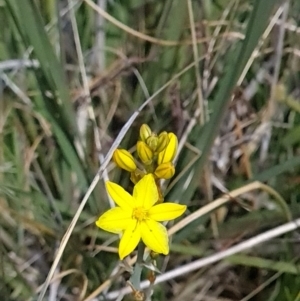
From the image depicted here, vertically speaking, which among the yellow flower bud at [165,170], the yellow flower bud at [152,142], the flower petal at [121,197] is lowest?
the flower petal at [121,197]

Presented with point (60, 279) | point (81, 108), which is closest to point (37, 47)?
point (81, 108)

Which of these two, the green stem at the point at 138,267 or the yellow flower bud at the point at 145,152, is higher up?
the yellow flower bud at the point at 145,152

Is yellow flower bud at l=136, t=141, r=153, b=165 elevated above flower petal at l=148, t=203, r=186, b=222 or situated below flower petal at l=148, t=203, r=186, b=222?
above

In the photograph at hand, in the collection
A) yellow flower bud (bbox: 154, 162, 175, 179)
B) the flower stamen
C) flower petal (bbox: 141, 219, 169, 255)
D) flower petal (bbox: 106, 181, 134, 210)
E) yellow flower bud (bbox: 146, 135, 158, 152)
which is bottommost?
flower petal (bbox: 141, 219, 169, 255)

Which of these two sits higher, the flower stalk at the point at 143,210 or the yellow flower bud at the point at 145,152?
the yellow flower bud at the point at 145,152
